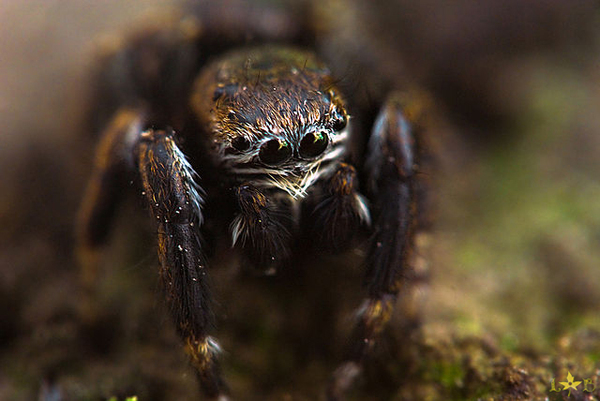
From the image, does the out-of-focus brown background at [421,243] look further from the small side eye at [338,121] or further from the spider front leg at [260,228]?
the small side eye at [338,121]

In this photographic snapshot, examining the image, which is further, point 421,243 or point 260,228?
point 421,243

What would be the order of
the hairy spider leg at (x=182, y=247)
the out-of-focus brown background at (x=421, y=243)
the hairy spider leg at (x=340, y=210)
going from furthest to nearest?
the out-of-focus brown background at (x=421, y=243), the hairy spider leg at (x=340, y=210), the hairy spider leg at (x=182, y=247)

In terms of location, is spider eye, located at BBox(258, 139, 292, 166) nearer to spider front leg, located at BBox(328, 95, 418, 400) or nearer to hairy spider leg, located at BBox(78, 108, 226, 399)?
hairy spider leg, located at BBox(78, 108, 226, 399)

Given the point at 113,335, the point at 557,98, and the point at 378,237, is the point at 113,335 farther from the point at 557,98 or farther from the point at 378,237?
the point at 557,98

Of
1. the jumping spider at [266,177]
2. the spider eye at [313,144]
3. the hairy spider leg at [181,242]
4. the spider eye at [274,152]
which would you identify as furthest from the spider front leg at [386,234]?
the hairy spider leg at [181,242]

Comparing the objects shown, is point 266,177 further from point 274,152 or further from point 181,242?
point 181,242

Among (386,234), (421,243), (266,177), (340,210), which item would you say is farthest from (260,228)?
(421,243)

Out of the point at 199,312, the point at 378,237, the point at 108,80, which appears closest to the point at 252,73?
the point at 378,237
